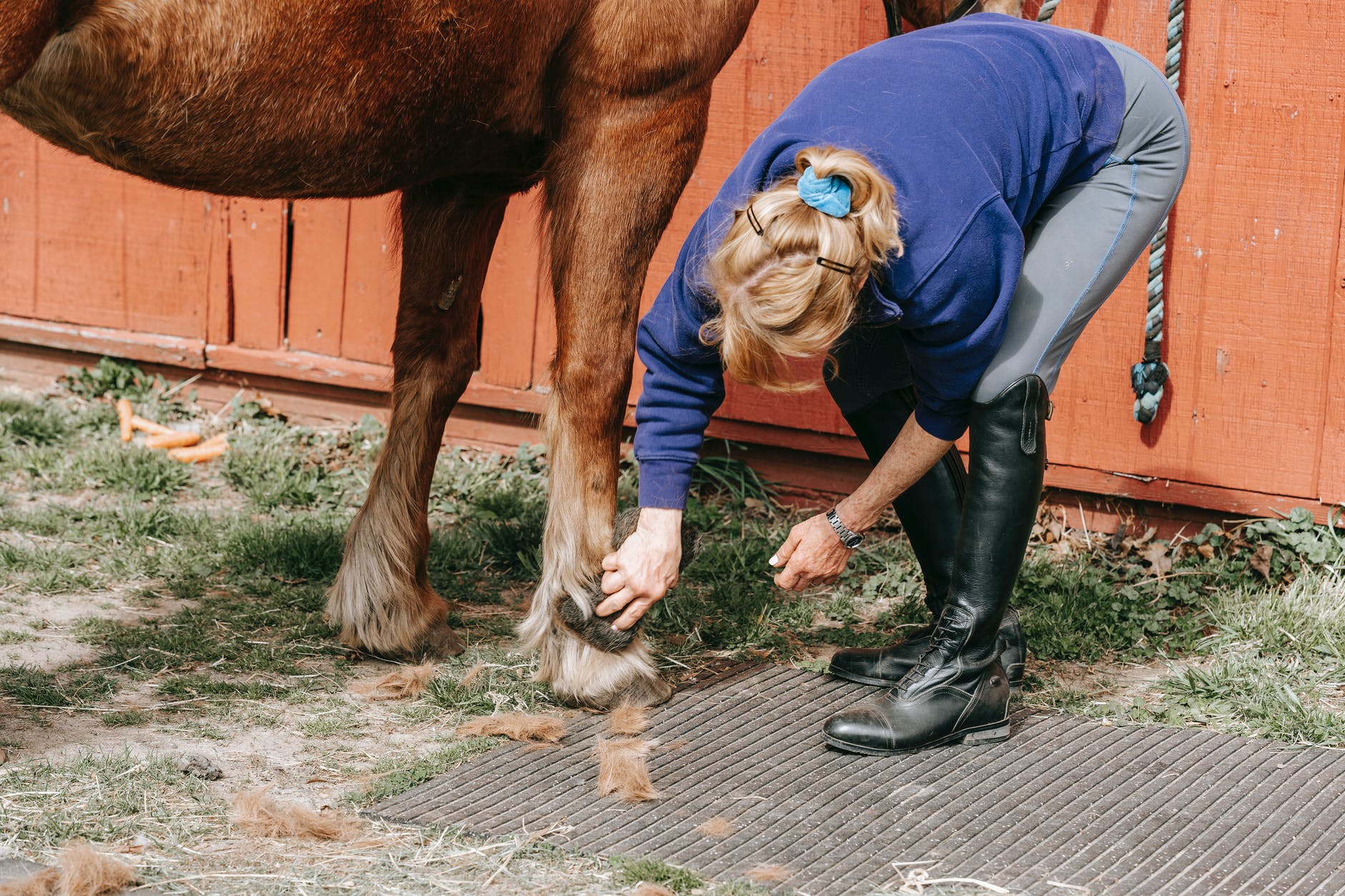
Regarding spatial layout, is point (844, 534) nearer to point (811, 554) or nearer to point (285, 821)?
point (811, 554)

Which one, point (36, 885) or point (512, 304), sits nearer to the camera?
point (36, 885)

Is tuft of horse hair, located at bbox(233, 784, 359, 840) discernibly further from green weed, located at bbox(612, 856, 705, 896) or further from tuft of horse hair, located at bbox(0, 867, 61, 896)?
green weed, located at bbox(612, 856, 705, 896)

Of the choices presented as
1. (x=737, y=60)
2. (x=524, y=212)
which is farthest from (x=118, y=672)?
(x=737, y=60)

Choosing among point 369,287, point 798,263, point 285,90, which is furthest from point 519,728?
point 369,287

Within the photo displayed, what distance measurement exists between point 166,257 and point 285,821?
336 centimetres

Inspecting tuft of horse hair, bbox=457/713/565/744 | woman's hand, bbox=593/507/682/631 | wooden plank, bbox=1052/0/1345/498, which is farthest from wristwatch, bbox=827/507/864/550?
wooden plank, bbox=1052/0/1345/498

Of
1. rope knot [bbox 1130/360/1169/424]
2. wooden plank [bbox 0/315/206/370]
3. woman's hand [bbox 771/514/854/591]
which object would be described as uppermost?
rope knot [bbox 1130/360/1169/424]

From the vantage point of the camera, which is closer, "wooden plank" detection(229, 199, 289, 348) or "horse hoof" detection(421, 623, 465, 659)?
"horse hoof" detection(421, 623, 465, 659)

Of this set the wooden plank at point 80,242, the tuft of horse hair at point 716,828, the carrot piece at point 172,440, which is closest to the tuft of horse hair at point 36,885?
the tuft of horse hair at point 716,828

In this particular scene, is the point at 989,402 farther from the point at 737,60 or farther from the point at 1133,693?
the point at 737,60

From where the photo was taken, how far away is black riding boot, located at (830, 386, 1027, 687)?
9.59 feet

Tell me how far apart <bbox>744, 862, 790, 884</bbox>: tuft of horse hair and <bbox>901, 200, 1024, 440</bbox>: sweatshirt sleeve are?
36.5 inches

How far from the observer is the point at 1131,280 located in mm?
3738

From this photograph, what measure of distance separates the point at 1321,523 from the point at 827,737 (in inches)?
71.3
